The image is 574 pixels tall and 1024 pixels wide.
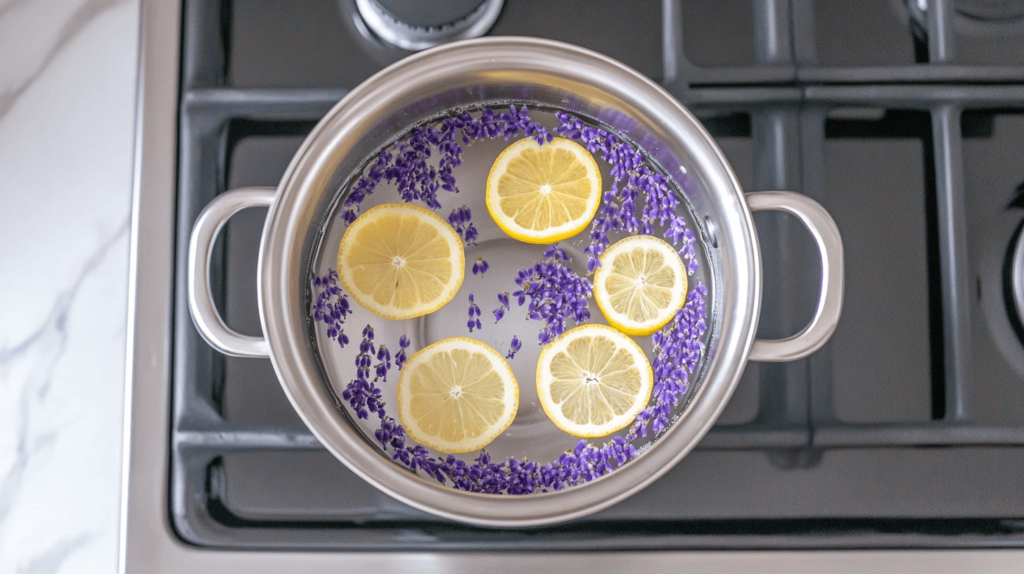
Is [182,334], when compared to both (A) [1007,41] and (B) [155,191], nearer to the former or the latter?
(B) [155,191]

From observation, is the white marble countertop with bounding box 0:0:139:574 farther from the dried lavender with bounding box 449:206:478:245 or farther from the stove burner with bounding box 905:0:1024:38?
the stove burner with bounding box 905:0:1024:38

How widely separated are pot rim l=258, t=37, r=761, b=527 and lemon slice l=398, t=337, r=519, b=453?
0.22 feet

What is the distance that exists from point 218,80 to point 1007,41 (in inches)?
28.1

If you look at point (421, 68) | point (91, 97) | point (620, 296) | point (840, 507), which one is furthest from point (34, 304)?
point (840, 507)

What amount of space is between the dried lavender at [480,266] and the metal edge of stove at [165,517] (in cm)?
25

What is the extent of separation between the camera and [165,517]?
19.7 inches

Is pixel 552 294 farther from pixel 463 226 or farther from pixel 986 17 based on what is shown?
pixel 986 17

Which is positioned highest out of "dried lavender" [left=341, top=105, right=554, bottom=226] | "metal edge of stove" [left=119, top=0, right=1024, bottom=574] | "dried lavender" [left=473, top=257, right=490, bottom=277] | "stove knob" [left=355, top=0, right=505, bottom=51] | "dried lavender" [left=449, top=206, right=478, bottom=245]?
"stove knob" [left=355, top=0, right=505, bottom=51]

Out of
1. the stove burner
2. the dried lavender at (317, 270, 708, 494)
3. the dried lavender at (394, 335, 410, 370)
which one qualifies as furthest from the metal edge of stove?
the stove burner

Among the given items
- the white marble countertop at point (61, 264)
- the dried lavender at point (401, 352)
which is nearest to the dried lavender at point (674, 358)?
the dried lavender at point (401, 352)

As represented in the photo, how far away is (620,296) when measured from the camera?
0.56 m

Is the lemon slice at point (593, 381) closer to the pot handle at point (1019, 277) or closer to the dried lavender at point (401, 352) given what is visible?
the dried lavender at point (401, 352)

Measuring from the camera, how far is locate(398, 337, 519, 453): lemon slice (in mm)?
537

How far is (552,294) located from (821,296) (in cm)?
23
